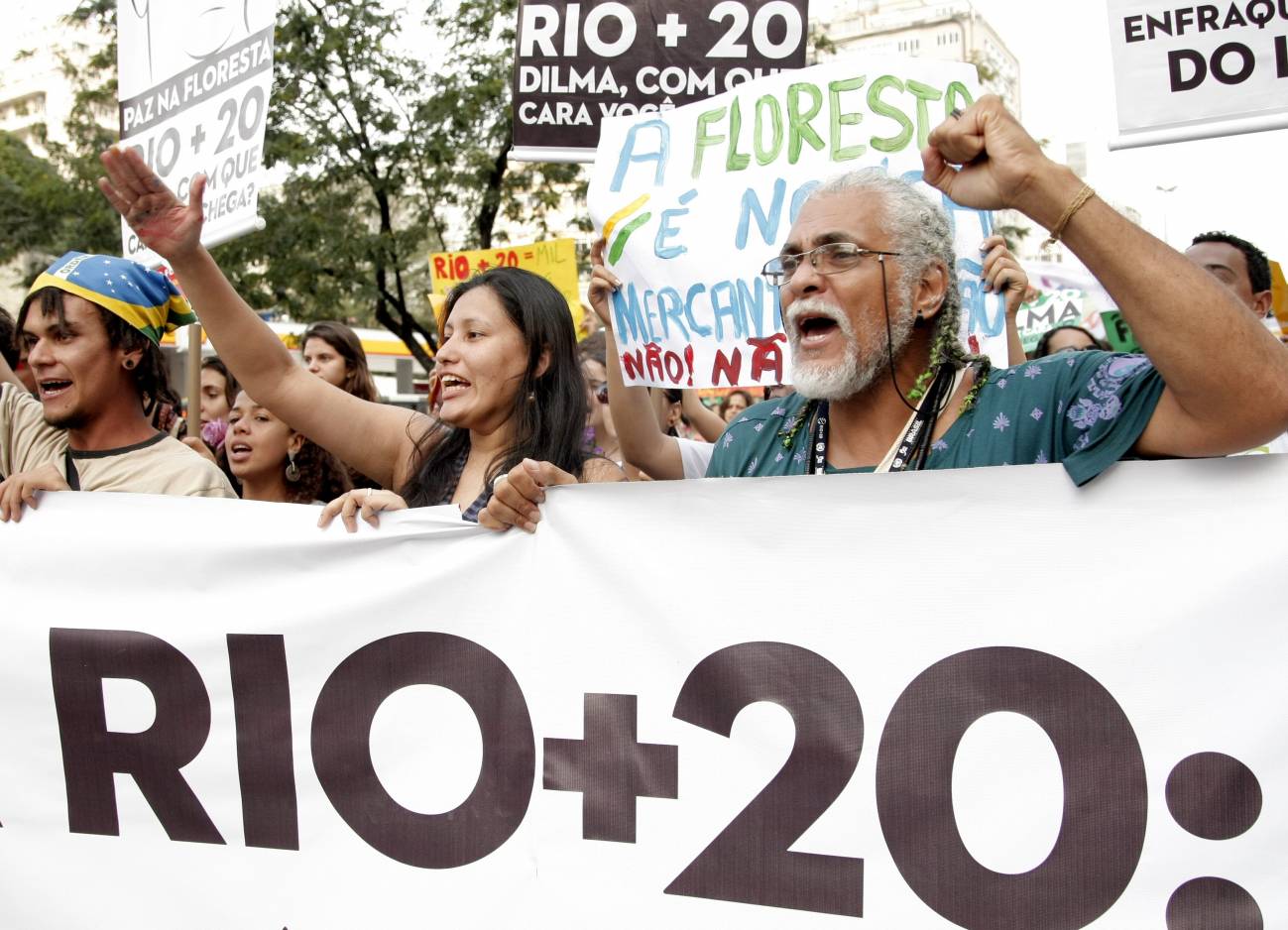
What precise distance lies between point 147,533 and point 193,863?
2.11ft

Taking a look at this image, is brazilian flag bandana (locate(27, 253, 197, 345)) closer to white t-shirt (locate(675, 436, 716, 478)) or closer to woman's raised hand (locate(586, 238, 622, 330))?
woman's raised hand (locate(586, 238, 622, 330))

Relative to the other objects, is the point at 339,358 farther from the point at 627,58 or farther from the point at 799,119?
the point at 799,119

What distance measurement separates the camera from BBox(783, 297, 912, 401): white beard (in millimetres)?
2121

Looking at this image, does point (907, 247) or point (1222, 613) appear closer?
point (1222, 613)

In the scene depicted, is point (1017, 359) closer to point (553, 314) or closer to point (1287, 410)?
point (553, 314)

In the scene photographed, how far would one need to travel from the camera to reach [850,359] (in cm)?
212

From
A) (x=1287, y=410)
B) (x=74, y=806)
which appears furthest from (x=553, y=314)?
(x=1287, y=410)

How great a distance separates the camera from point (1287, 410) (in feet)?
5.49

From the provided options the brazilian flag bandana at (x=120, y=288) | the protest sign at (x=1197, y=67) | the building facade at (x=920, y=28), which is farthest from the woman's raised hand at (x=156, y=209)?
the building facade at (x=920, y=28)

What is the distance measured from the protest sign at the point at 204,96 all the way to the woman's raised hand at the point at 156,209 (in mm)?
1098

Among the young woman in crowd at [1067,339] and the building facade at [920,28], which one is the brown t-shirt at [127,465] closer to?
the young woman in crowd at [1067,339]

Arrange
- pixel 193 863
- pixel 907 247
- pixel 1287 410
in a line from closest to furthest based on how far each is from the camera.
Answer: pixel 1287 410 → pixel 907 247 → pixel 193 863

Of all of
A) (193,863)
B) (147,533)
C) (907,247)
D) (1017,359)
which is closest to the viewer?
(907,247)

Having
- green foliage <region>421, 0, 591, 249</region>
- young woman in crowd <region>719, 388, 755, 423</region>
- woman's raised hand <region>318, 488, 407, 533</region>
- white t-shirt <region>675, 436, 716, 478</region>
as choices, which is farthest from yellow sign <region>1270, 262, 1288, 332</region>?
green foliage <region>421, 0, 591, 249</region>
